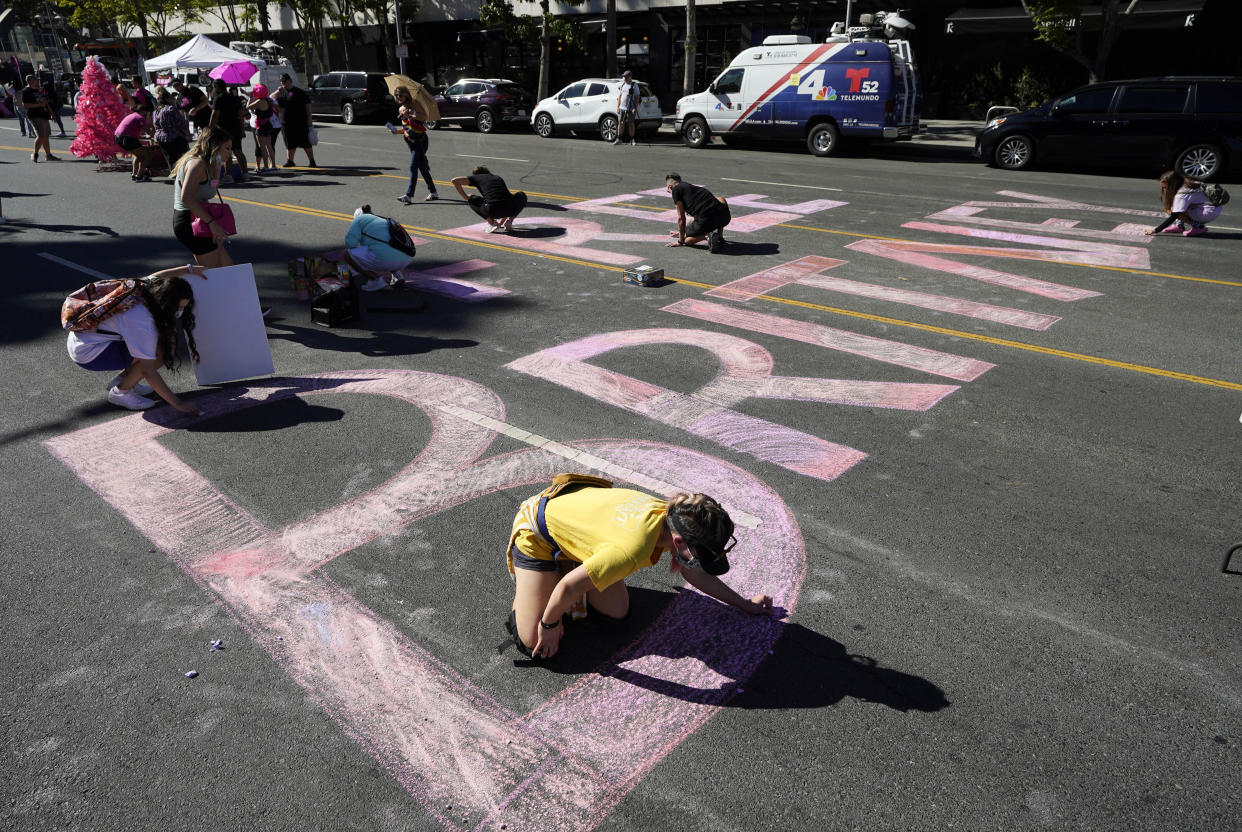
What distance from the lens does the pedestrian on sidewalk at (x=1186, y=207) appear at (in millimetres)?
11125

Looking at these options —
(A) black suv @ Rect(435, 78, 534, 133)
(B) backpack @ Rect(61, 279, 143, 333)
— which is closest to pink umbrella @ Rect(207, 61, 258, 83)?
(A) black suv @ Rect(435, 78, 534, 133)

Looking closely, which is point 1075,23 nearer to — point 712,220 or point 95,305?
point 712,220

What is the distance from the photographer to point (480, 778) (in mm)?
3000

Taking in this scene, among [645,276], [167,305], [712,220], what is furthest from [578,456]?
[712,220]

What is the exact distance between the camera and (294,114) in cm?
1703

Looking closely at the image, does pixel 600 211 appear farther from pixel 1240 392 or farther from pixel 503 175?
pixel 1240 392

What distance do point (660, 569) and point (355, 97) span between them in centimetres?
3016

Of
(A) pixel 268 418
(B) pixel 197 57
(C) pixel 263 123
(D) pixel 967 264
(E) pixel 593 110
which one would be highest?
(B) pixel 197 57

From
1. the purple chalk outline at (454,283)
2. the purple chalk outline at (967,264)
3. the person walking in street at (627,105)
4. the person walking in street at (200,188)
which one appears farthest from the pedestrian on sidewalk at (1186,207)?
the person walking in street at (627,105)

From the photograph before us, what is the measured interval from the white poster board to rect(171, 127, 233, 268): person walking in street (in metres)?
1.36

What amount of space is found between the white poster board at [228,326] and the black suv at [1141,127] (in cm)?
1639

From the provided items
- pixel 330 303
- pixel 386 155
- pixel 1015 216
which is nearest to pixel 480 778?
pixel 330 303

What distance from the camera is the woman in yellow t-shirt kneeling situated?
313 centimetres

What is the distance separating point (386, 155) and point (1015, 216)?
15.0 metres
